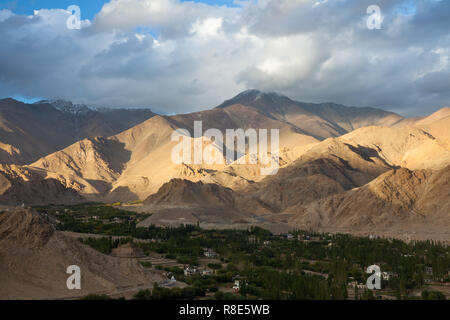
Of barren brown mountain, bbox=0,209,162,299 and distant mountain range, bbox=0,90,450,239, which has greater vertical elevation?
distant mountain range, bbox=0,90,450,239

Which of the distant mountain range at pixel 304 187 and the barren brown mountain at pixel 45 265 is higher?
the distant mountain range at pixel 304 187

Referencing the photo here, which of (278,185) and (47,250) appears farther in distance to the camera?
(278,185)

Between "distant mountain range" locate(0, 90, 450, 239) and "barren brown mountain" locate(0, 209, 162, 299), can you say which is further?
"distant mountain range" locate(0, 90, 450, 239)

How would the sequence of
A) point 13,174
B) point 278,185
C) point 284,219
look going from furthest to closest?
point 13,174, point 278,185, point 284,219

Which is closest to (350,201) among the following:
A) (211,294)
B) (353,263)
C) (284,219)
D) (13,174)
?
(284,219)

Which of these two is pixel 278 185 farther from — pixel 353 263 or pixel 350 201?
pixel 353 263

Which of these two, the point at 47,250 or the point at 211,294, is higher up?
the point at 47,250

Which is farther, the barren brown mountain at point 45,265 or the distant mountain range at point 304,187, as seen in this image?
the distant mountain range at point 304,187


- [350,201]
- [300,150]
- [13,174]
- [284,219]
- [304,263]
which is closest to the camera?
[304,263]

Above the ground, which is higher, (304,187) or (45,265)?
(304,187)

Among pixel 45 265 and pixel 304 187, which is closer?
pixel 45 265

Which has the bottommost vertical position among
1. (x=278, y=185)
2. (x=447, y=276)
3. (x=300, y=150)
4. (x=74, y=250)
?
(x=447, y=276)
